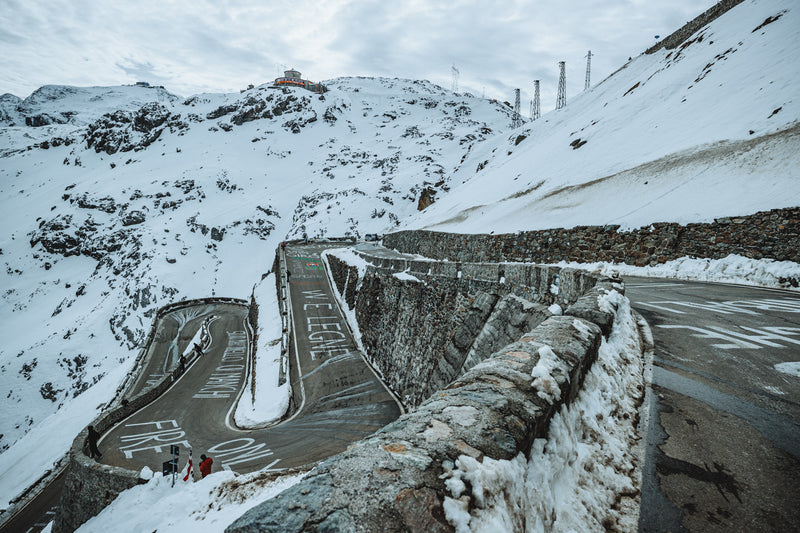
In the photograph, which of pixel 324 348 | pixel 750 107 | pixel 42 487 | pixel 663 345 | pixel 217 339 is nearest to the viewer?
pixel 663 345

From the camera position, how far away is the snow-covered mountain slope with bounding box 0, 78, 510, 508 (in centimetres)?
4641

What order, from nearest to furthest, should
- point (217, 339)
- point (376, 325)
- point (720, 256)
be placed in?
point (720, 256) → point (376, 325) → point (217, 339)

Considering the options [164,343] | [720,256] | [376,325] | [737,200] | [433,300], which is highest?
[737,200]

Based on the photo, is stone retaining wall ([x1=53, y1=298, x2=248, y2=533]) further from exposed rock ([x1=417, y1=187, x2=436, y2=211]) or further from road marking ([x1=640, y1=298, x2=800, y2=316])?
exposed rock ([x1=417, y1=187, x2=436, y2=211])

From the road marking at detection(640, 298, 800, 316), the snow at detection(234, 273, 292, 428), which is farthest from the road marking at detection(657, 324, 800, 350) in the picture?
the snow at detection(234, 273, 292, 428)

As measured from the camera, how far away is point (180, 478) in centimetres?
963

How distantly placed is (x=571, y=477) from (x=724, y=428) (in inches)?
74.4

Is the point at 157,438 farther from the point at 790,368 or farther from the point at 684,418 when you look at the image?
the point at 790,368

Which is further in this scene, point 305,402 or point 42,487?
point 42,487

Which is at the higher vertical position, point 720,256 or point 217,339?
point 720,256

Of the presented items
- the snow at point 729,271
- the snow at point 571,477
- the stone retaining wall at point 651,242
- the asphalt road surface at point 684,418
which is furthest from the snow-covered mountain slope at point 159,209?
the snow at point 729,271

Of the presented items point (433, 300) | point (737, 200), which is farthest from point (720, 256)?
point (433, 300)

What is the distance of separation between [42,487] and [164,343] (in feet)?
56.2

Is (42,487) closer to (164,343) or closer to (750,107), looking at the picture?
(164,343)
